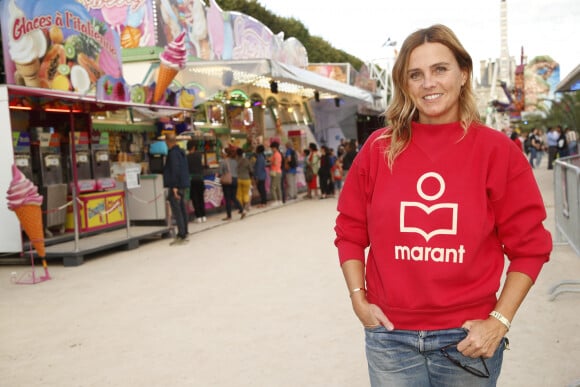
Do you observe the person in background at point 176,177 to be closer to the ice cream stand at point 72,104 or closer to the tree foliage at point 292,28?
the ice cream stand at point 72,104

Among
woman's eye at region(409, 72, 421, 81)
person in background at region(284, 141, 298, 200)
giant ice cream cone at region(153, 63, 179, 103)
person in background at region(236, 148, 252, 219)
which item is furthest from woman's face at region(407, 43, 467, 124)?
person in background at region(284, 141, 298, 200)

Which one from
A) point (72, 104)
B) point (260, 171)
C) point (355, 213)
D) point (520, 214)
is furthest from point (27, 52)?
point (520, 214)

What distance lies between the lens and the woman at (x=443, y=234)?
183cm

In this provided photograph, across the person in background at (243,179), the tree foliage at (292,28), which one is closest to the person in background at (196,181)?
the person in background at (243,179)

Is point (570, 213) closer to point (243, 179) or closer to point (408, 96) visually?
point (408, 96)

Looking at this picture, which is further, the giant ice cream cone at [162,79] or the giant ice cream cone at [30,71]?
the giant ice cream cone at [162,79]

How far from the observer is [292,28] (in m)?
44.5

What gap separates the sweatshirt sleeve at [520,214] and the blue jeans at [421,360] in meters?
0.27

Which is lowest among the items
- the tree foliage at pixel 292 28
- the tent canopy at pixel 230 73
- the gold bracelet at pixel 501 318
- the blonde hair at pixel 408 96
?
the gold bracelet at pixel 501 318

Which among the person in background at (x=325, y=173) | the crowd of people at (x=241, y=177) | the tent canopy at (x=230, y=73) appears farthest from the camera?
the person in background at (x=325, y=173)

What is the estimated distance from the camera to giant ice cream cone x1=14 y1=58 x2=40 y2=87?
916cm

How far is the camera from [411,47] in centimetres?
196

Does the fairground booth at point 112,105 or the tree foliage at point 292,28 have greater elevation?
the tree foliage at point 292,28

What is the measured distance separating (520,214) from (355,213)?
0.52 meters
